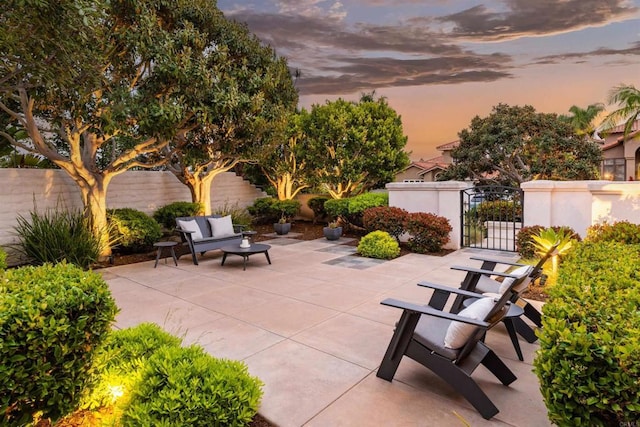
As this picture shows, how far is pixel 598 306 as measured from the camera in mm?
2129

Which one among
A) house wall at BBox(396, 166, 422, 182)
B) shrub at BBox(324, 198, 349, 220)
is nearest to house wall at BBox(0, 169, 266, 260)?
shrub at BBox(324, 198, 349, 220)

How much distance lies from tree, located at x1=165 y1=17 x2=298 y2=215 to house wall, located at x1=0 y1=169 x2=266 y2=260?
790 mm

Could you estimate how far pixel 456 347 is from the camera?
285 cm

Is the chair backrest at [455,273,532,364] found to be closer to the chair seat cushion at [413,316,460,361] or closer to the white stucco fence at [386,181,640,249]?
the chair seat cushion at [413,316,460,361]

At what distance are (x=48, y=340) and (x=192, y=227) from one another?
6703 millimetres

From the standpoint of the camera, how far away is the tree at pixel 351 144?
1277cm

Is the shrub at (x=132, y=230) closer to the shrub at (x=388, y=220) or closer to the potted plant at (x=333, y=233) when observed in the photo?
the potted plant at (x=333, y=233)

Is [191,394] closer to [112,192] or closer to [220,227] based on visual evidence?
[220,227]

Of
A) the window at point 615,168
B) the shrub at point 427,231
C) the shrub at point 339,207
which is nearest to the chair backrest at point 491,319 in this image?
the shrub at point 427,231

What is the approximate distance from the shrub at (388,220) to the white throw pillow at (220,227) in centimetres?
357

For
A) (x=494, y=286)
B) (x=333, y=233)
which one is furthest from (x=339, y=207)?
(x=494, y=286)

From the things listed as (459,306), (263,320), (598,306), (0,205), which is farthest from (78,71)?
(598,306)

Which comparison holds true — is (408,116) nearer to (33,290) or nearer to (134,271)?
(134,271)

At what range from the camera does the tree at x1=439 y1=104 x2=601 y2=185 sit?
54.0 feet
